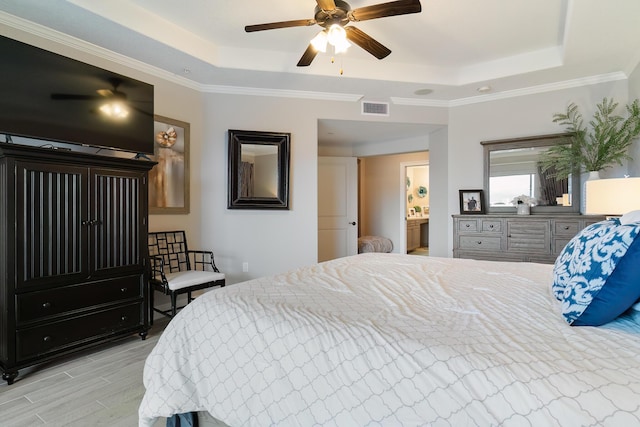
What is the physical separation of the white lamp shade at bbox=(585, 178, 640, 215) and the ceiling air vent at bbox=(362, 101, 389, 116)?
249 centimetres

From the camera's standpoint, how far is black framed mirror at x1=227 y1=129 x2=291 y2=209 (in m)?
3.86

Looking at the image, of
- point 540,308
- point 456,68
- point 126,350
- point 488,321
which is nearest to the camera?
point 488,321

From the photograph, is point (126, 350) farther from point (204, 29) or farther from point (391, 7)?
point (391, 7)

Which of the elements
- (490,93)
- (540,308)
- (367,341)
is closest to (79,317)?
(367,341)

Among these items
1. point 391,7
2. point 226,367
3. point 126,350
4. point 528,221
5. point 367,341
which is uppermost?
point 391,7

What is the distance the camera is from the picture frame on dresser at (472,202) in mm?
4055

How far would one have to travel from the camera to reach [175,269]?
11.3 feet

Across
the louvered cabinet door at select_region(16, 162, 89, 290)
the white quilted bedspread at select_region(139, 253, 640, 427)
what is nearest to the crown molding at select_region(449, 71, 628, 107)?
the white quilted bedspread at select_region(139, 253, 640, 427)

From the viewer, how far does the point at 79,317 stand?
2355mm

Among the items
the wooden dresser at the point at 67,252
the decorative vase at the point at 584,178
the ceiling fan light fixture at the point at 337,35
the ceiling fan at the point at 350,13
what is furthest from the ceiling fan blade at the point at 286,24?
the decorative vase at the point at 584,178

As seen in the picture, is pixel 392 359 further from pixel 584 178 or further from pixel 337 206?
pixel 337 206

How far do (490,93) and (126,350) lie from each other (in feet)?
15.3

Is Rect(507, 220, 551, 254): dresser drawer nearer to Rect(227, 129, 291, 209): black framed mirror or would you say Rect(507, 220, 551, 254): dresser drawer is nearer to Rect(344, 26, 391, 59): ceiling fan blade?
Rect(344, 26, 391, 59): ceiling fan blade

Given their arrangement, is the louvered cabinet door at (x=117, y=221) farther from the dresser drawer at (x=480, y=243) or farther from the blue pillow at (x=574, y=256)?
the dresser drawer at (x=480, y=243)
